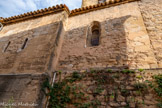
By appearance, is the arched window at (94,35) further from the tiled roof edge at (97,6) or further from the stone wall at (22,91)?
the stone wall at (22,91)

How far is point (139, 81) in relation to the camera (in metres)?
2.82

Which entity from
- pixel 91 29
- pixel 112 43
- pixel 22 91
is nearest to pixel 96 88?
pixel 112 43

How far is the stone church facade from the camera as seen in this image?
338 centimetres

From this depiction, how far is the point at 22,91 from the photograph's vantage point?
331 centimetres

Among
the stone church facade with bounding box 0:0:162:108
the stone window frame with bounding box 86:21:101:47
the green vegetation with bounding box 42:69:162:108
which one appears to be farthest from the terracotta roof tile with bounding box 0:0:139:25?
the green vegetation with bounding box 42:69:162:108

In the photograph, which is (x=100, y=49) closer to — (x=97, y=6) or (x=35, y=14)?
(x=97, y=6)

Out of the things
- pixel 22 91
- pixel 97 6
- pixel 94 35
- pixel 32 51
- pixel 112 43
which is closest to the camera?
pixel 22 91

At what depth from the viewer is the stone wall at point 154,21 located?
130 inches

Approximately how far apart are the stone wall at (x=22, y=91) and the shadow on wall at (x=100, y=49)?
3.54 ft

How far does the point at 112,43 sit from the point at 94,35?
1145 millimetres

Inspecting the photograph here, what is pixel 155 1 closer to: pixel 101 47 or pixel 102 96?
pixel 101 47

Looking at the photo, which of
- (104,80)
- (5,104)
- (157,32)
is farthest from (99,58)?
(5,104)

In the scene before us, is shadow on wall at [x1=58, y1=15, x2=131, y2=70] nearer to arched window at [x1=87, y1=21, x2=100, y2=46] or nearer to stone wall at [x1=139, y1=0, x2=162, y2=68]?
arched window at [x1=87, y1=21, x2=100, y2=46]

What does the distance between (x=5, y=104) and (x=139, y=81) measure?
13.6ft
